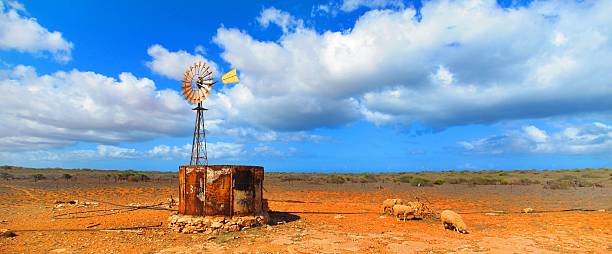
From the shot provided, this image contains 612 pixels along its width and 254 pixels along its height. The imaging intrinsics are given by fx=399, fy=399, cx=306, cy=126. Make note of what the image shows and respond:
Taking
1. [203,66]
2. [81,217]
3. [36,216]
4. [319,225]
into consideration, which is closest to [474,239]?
[319,225]

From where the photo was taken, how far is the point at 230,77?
16.3 metres

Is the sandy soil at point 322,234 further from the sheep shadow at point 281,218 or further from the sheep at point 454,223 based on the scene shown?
the sheep at point 454,223

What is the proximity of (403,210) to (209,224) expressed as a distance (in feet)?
25.2

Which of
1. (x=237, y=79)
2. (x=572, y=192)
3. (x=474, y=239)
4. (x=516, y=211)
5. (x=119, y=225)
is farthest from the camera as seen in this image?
(x=572, y=192)

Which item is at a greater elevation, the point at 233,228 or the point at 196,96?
the point at 196,96

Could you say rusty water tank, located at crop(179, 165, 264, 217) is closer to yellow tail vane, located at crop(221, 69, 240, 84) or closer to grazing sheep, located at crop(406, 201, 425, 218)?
yellow tail vane, located at crop(221, 69, 240, 84)

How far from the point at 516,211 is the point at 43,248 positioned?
65.8 ft

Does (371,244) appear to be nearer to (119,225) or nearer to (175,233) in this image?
(175,233)

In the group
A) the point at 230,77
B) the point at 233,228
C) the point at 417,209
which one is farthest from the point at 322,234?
the point at 230,77

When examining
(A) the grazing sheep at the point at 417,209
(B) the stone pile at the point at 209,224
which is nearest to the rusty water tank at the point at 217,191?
(B) the stone pile at the point at 209,224

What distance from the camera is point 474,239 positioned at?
12516mm

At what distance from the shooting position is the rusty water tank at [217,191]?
13.6 meters

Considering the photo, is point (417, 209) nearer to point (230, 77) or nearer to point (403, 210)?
point (403, 210)

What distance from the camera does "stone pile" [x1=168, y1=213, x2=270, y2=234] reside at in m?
13.2
